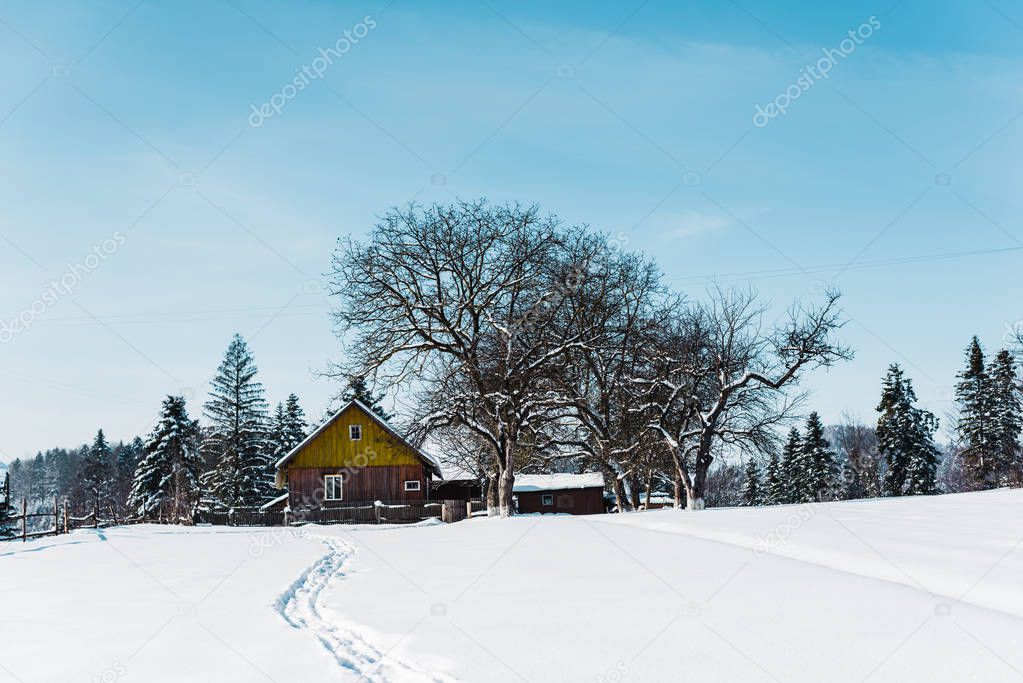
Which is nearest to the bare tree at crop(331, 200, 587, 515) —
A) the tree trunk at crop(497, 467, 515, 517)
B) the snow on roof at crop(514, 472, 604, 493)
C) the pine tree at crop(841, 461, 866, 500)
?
the tree trunk at crop(497, 467, 515, 517)

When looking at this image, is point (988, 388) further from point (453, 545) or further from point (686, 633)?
point (686, 633)

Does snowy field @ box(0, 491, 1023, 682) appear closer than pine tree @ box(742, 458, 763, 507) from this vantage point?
Yes

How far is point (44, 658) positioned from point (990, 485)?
204 feet

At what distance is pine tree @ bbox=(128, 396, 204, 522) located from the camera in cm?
6084

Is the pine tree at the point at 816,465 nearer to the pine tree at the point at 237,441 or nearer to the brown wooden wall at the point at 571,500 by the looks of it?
the brown wooden wall at the point at 571,500

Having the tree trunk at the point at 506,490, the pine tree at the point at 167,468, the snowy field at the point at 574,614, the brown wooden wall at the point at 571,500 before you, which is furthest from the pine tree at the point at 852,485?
the snowy field at the point at 574,614

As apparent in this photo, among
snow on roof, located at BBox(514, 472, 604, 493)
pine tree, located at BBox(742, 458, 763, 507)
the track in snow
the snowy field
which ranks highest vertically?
snow on roof, located at BBox(514, 472, 604, 493)

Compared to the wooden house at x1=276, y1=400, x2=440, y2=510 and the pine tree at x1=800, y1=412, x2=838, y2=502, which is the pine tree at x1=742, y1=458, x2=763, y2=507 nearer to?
the pine tree at x1=800, y1=412, x2=838, y2=502

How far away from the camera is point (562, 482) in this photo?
2234 inches

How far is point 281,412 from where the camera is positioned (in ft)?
238

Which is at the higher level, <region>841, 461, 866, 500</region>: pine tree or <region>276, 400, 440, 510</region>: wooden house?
<region>276, 400, 440, 510</region>: wooden house

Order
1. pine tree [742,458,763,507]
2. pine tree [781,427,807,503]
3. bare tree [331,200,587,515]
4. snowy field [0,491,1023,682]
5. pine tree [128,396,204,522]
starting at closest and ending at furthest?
snowy field [0,491,1023,682] → bare tree [331,200,587,515] → pine tree [128,396,204,522] → pine tree [781,427,807,503] → pine tree [742,458,763,507]

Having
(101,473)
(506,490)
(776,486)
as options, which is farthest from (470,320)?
(101,473)

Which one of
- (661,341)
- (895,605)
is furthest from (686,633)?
(661,341)
